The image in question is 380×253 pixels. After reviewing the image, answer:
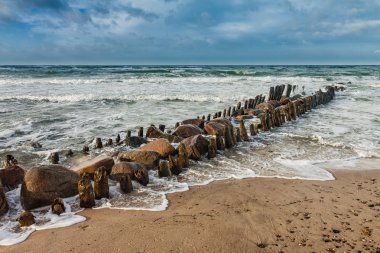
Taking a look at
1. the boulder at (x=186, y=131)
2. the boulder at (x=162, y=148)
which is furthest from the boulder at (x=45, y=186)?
the boulder at (x=186, y=131)

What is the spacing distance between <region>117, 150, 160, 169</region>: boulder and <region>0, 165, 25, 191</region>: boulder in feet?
7.19

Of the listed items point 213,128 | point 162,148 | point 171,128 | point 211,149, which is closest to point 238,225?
point 211,149

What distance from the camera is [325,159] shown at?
8.85 meters

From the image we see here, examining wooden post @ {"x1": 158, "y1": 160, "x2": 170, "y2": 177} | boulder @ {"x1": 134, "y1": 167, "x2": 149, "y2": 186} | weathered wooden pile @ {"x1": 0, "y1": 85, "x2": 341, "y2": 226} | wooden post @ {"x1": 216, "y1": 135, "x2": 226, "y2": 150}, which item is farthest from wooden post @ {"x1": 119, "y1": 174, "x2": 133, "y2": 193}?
wooden post @ {"x1": 216, "y1": 135, "x2": 226, "y2": 150}

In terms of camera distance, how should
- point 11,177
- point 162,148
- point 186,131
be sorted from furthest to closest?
point 186,131
point 162,148
point 11,177

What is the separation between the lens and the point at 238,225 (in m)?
4.99

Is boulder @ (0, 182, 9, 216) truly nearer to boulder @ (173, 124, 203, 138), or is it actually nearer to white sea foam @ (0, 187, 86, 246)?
white sea foam @ (0, 187, 86, 246)

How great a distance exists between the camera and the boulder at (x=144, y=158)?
7.84 m

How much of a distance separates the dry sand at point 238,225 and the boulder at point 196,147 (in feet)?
6.26

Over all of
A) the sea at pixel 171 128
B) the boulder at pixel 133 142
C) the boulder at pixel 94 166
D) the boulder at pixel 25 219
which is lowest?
the sea at pixel 171 128

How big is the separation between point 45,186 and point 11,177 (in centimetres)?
116

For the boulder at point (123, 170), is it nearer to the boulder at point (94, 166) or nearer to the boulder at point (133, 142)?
the boulder at point (94, 166)

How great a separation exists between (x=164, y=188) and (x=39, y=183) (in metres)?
2.27

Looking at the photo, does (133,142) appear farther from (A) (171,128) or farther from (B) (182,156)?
(A) (171,128)
